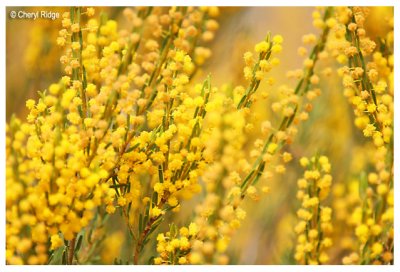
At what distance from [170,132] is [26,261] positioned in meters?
0.20

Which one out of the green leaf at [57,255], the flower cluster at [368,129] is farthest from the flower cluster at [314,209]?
the green leaf at [57,255]

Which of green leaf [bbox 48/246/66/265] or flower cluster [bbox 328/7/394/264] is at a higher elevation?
flower cluster [bbox 328/7/394/264]

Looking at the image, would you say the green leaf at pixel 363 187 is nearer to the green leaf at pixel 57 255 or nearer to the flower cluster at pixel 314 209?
the flower cluster at pixel 314 209

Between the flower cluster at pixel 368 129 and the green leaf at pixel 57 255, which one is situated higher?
the flower cluster at pixel 368 129

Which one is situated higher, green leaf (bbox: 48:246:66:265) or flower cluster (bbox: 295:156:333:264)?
flower cluster (bbox: 295:156:333:264)

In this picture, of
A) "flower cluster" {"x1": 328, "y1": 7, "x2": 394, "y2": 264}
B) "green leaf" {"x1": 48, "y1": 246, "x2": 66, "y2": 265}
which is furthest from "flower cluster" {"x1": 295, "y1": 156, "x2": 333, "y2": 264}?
"green leaf" {"x1": 48, "y1": 246, "x2": 66, "y2": 265}

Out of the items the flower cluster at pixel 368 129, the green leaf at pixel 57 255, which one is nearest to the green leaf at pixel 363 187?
the flower cluster at pixel 368 129

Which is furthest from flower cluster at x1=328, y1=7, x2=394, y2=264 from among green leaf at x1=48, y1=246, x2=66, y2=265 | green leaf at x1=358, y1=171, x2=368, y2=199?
green leaf at x1=48, y1=246, x2=66, y2=265

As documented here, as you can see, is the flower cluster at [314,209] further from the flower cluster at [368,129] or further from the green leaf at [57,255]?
the green leaf at [57,255]

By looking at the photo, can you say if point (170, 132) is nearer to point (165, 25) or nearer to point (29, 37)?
point (165, 25)

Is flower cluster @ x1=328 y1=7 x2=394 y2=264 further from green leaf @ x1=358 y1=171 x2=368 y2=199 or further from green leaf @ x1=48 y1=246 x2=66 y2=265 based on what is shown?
green leaf @ x1=48 y1=246 x2=66 y2=265

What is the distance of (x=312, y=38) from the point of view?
610mm
